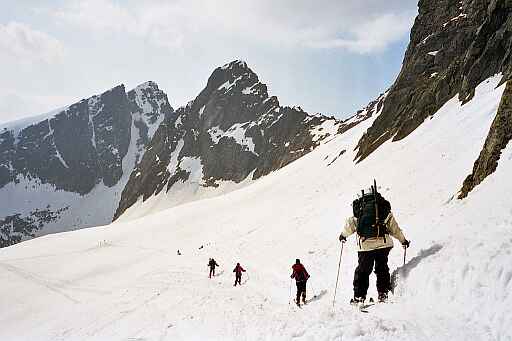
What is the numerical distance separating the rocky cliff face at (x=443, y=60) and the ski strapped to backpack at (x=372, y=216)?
24.4 metres

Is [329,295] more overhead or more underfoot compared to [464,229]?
more underfoot

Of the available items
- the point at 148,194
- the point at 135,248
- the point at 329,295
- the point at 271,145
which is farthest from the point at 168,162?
the point at 329,295

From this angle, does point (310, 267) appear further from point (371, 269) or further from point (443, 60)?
point (443, 60)

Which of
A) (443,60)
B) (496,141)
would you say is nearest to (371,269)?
(496,141)

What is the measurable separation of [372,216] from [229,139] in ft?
531

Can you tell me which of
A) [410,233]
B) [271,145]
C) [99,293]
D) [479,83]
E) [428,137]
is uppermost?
[271,145]

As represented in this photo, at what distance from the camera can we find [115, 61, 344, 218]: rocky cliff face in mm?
147625

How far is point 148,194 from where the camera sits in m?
176

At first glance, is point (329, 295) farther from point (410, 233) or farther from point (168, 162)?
point (168, 162)

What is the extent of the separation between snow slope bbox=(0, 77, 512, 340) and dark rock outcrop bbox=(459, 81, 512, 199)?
1.54ft

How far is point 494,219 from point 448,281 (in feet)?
7.65

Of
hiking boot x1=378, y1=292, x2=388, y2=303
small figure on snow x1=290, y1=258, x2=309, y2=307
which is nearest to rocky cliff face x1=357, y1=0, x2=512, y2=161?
small figure on snow x1=290, y1=258, x2=309, y2=307

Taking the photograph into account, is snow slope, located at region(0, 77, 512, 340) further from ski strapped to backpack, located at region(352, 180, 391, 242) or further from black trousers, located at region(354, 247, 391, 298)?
ski strapped to backpack, located at region(352, 180, 391, 242)

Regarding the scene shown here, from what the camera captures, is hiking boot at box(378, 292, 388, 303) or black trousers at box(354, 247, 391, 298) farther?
black trousers at box(354, 247, 391, 298)
